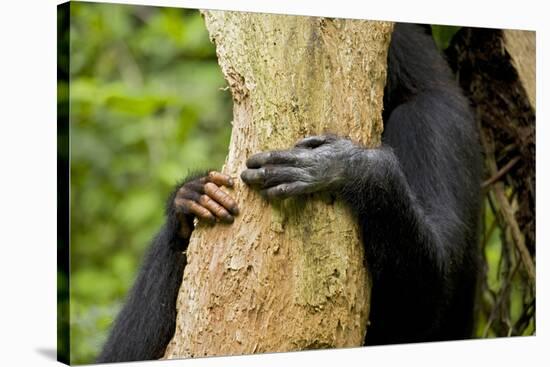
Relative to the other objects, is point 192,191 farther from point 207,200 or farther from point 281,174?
point 281,174

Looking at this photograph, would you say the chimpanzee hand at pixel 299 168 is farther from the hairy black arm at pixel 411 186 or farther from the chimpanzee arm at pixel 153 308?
the chimpanzee arm at pixel 153 308

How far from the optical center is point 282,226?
333cm

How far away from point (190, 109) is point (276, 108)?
2804 millimetres

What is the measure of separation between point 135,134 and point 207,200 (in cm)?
267

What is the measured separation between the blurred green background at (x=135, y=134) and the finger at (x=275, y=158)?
2386mm

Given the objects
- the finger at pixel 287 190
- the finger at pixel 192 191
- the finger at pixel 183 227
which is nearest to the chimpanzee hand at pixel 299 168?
the finger at pixel 287 190

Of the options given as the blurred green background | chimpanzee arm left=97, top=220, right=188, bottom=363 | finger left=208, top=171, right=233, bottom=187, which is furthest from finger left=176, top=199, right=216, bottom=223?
the blurred green background

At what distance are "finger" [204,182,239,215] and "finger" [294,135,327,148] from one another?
30cm

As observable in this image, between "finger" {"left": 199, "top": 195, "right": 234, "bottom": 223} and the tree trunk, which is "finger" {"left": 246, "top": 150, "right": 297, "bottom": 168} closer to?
the tree trunk

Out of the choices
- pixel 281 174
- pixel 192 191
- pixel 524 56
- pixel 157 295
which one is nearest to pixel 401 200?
pixel 281 174

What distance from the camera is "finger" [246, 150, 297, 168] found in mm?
3289
